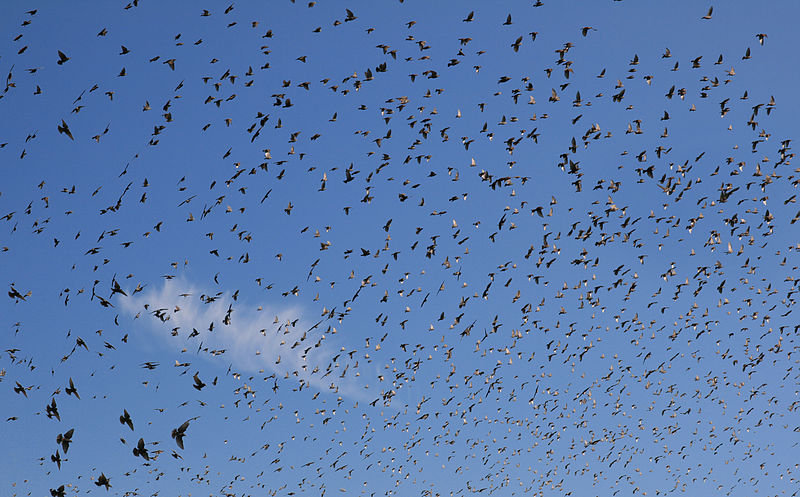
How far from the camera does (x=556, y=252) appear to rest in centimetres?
3725

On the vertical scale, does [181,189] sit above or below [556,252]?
above

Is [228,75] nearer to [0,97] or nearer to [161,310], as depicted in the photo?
[0,97]

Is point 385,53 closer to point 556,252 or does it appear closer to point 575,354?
point 556,252

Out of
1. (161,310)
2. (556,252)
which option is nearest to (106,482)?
(161,310)

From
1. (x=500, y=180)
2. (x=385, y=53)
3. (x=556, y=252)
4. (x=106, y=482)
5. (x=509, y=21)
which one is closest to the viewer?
(x=106, y=482)

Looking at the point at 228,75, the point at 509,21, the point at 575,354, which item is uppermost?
the point at 509,21

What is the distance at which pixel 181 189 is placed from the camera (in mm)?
34719

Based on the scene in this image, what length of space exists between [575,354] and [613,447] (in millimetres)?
8112

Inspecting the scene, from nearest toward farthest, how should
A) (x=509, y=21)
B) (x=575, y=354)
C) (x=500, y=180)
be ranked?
(x=509, y=21), (x=500, y=180), (x=575, y=354)

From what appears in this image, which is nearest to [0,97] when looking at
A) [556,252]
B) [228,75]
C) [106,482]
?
[228,75]

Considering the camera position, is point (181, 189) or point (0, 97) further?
point (181, 189)

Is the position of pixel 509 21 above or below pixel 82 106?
above

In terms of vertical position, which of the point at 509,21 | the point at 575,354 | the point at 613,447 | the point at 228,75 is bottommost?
the point at 613,447

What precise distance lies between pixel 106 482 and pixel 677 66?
2730 cm
